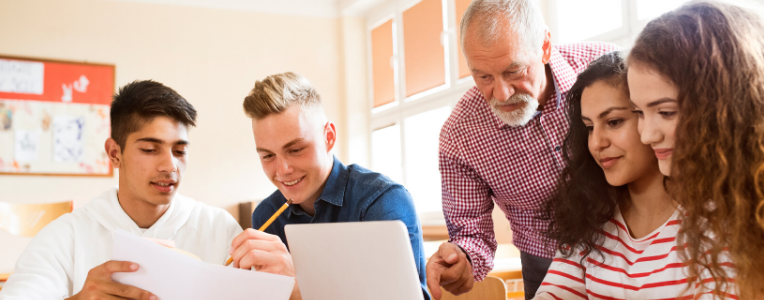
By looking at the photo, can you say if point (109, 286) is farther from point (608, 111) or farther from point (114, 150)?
point (608, 111)

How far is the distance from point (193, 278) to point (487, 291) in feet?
3.37

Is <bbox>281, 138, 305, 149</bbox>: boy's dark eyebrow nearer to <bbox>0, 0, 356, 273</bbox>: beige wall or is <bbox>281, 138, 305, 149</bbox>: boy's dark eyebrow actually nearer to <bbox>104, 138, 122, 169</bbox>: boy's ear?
<bbox>104, 138, 122, 169</bbox>: boy's ear

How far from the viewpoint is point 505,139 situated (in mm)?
1770

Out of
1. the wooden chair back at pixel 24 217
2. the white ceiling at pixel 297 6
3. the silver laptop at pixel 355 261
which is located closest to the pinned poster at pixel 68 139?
the white ceiling at pixel 297 6

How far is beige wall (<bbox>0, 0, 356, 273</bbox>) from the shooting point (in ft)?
15.8

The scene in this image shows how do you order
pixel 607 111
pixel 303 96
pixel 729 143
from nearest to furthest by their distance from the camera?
pixel 729 143 < pixel 607 111 < pixel 303 96

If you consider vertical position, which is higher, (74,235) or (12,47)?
(12,47)

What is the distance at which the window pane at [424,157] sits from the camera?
4.80 m

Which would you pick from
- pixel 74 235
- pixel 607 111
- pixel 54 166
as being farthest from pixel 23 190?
pixel 607 111

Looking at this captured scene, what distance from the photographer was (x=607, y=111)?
120cm

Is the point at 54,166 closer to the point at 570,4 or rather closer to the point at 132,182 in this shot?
the point at 132,182

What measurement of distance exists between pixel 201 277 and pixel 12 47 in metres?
4.72

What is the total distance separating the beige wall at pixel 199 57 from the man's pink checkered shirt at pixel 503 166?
3.76m

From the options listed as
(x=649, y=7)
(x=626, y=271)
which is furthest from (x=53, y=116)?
(x=626, y=271)
